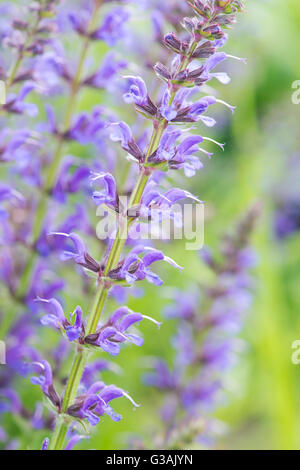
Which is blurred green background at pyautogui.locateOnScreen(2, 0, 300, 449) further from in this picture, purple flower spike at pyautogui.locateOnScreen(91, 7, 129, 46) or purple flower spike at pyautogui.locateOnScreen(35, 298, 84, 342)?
purple flower spike at pyautogui.locateOnScreen(35, 298, 84, 342)

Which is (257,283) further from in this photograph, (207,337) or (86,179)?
(86,179)

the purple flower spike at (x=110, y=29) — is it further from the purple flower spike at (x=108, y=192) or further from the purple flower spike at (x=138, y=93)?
the purple flower spike at (x=108, y=192)

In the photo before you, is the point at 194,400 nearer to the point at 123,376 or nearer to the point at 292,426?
the point at 123,376

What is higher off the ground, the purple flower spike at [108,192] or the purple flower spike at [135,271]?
the purple flower spike at [108,192]

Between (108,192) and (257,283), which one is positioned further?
(257,283)

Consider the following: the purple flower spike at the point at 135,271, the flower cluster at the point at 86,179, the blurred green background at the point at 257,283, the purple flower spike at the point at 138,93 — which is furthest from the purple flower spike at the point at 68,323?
the blurred green background at the point at 257,283

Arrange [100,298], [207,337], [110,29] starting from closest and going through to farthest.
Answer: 1. [100,298]
2. [110,29]
3. [207,337]

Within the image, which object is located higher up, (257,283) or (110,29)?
(110,29)

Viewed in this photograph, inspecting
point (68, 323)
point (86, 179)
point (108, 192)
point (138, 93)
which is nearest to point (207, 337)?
point (86, 179)
